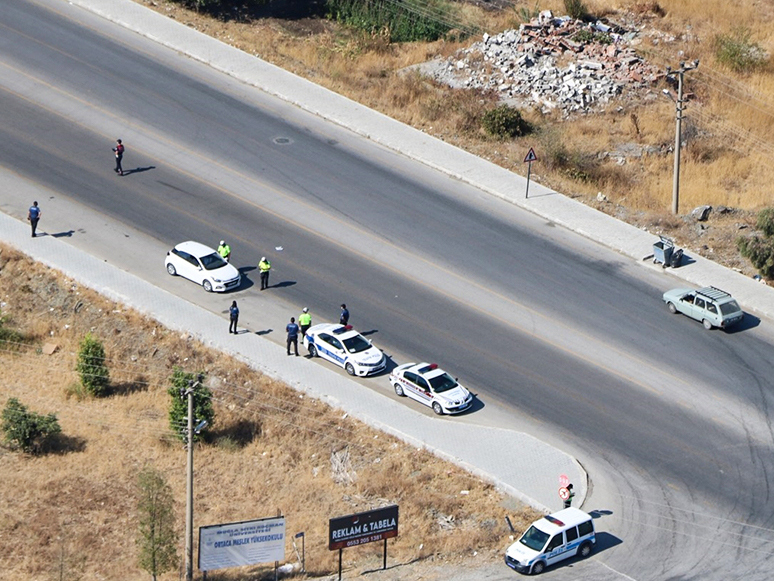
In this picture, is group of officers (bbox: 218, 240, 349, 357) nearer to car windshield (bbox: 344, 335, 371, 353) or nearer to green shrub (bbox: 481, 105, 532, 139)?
car windshield (bbox: 344, 335, 371, 353)

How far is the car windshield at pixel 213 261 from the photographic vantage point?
44000 millimetres

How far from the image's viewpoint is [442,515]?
35.5 meters

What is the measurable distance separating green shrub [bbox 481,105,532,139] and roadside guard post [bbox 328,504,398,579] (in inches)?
976

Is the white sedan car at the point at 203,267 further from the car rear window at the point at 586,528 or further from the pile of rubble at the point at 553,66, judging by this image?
the pile of rubble at the point at 553,66

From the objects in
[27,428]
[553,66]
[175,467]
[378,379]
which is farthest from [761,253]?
[27,428]

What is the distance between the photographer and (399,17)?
63.9 metres

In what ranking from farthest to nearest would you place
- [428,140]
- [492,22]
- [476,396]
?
[492,22] → [428,140] → [476,396]

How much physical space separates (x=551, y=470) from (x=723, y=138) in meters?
24.2

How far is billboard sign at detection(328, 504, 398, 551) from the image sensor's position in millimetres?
33000

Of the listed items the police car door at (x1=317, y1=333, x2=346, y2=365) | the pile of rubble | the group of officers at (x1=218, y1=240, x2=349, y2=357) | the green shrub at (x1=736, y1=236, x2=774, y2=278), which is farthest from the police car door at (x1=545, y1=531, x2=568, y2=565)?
the pile of rubble

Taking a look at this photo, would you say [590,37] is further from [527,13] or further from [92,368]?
[92,368]

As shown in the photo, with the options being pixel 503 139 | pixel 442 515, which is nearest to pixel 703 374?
pixel 442 515

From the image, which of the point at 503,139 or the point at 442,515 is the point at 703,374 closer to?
the point at 442,515

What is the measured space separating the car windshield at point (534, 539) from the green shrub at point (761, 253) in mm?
17583
